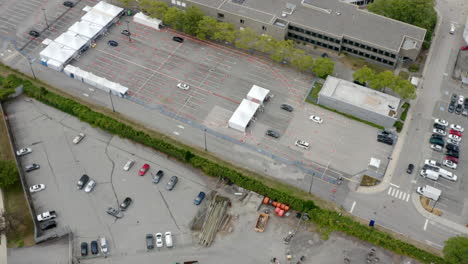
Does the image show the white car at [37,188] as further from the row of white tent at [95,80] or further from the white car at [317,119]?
the white car at [317,119]

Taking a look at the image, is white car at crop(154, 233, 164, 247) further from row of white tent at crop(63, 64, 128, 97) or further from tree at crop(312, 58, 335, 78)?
tree at crop(312, 58, 335, 78)

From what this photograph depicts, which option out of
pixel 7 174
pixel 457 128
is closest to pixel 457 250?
pixel 457 128

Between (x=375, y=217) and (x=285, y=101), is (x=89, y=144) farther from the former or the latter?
(x=375, y=217)

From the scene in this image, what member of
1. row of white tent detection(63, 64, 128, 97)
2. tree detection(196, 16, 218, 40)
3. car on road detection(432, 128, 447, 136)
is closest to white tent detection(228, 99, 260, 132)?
tree detection(196, 16, 218, 40)

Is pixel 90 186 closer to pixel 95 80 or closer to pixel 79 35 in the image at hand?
pixel 95 80

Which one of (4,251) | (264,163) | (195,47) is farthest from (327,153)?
(4,251)

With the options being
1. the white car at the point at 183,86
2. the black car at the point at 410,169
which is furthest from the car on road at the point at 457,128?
the white car at the point at 183,86
